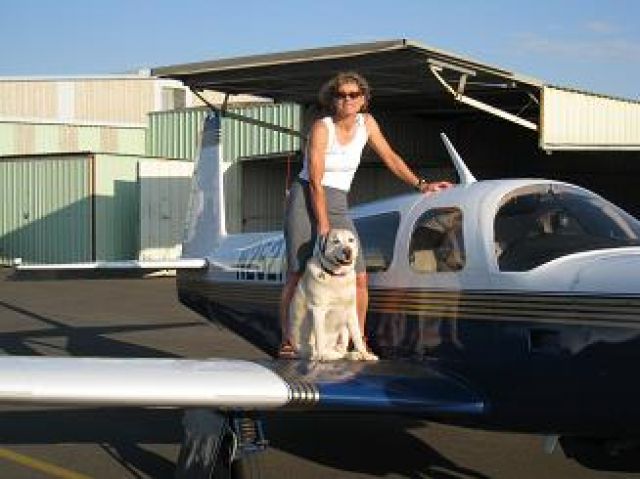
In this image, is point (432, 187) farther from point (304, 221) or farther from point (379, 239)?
point (304, 221)

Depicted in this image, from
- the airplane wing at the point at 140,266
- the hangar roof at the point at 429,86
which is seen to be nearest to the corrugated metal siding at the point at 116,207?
the hangar roof at the point at 429,86

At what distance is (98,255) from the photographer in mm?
27234

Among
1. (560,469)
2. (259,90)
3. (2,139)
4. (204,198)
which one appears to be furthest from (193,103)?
(560,469)

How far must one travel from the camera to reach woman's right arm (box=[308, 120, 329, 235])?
5.23m

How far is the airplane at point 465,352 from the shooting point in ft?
14.4

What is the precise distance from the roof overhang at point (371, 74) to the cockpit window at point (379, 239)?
6146 mm

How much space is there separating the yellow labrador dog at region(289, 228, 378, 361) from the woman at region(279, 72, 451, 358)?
0.13 meters

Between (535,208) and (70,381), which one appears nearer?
(70,381)

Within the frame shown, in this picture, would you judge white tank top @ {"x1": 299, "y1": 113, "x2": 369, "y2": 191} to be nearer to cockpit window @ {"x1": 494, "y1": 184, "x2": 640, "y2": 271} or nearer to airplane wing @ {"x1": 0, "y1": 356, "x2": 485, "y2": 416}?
cockpit window @ {"x1": 494, "y1": 184, "x2": 640, "y2": 271}

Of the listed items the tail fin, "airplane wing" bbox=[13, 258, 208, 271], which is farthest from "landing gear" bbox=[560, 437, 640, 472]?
the tail fin

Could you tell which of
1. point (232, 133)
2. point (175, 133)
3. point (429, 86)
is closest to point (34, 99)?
point (175, 133)

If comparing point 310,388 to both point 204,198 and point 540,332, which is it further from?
point 204,198

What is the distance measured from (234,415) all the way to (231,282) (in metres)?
2.95

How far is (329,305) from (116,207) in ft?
77.6
